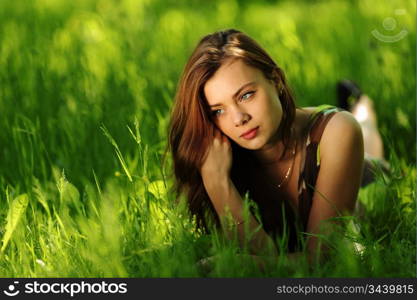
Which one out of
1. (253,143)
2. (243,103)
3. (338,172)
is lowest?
(338,172)

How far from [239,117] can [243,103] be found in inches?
1.8

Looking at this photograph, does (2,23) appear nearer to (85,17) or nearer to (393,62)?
(85,17)

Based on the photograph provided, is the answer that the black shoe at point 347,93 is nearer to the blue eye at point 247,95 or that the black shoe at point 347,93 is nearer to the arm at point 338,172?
the arm at point 338,172

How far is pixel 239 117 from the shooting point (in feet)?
6.56

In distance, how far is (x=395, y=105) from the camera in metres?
3.44

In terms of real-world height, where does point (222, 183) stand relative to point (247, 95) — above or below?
below

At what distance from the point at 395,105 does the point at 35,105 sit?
1.49m

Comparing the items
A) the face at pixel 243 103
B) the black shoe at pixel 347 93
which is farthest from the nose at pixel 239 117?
the black shoe at pixel 347 93

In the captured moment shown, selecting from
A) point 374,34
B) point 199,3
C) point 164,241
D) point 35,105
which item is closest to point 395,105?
point 374,34

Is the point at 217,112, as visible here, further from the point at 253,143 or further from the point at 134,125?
A: the point at 134,125

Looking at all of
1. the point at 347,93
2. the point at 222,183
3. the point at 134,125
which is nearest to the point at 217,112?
the point at 222,183

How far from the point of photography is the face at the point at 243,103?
2.02 meters

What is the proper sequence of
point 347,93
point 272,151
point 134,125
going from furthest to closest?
point 347,93
point 134,125
point 272,151

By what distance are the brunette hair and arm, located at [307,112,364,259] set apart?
14 cm
